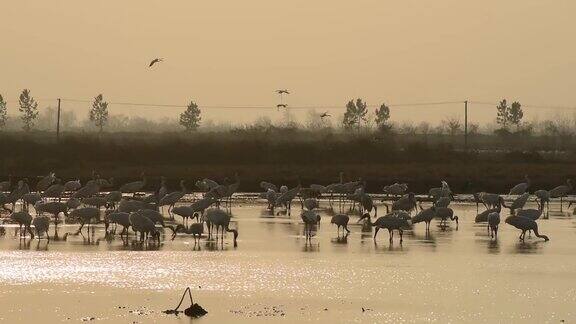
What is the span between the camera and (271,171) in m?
59.1

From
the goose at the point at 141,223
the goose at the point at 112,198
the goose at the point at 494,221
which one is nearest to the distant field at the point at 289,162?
the goose at the point at 112,198

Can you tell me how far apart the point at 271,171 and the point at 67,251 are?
32.7 meters

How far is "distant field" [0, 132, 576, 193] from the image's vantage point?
5528 cm

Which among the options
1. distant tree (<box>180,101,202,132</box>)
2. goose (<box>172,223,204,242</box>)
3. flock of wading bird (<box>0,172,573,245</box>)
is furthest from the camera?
distant tree (<box>180,101,202,132</box>)

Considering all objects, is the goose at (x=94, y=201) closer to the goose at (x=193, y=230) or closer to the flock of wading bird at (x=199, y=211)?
the flock of wading bird at (x=199, y=211)

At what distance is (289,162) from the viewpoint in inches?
2603

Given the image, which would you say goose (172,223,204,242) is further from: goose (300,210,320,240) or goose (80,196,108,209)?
goose (80,196,108,209)

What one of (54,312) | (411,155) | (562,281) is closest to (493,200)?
(562,281)

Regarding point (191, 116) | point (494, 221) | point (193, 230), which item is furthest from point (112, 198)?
point (191, 116)

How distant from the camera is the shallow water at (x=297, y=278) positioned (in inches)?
742

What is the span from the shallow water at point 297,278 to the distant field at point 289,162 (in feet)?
75.4

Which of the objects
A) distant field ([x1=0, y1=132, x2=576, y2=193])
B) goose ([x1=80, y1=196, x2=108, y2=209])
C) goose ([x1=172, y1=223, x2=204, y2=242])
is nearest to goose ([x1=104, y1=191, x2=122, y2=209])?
goose ([x1=80, y1=196, x2=108, y2=209])

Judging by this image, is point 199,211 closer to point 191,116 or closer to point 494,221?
point 494,221

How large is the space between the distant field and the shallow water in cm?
2299
